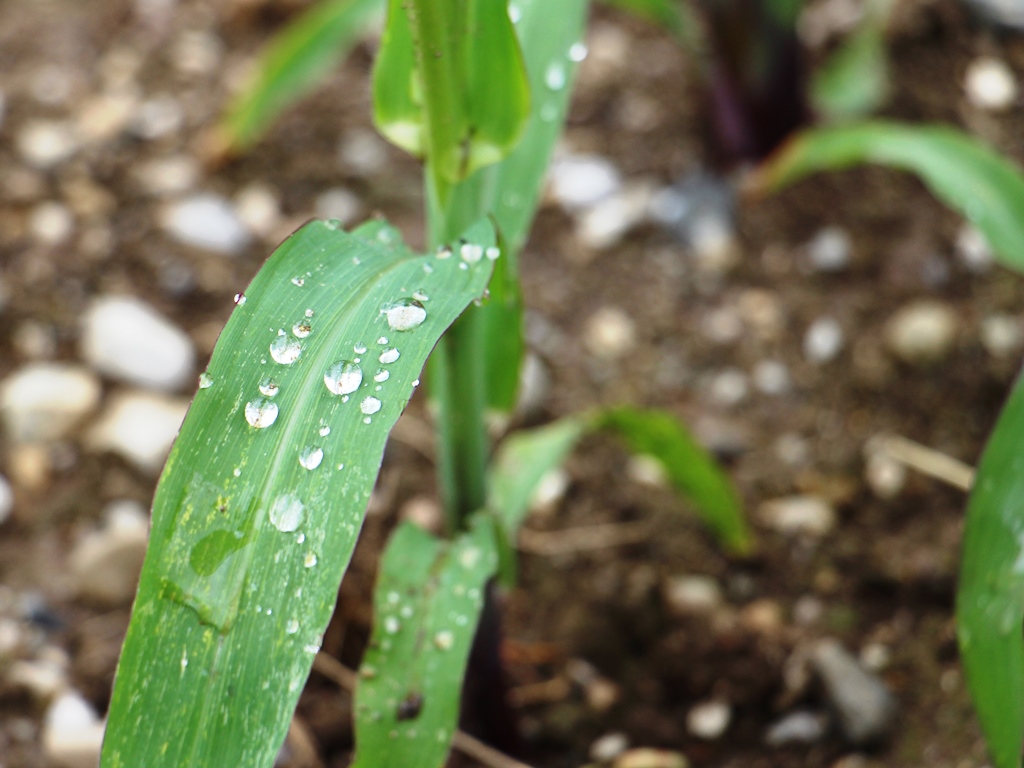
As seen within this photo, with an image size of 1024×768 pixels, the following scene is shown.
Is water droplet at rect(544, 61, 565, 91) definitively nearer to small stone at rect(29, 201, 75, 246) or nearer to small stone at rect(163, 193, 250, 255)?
small stone at rect(163, 193, 250, 255)

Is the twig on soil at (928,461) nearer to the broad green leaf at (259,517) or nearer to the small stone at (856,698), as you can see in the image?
the small stone at (856,698)

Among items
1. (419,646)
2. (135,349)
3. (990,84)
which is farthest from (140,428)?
(990,84)

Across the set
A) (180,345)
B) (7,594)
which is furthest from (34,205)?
(7,594)

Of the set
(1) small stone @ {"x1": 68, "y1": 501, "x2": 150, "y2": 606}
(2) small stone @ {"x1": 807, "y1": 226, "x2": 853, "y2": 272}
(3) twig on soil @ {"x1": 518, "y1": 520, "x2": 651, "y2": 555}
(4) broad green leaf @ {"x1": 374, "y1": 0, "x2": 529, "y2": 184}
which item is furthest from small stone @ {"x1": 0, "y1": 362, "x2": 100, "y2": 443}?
(2) small stone @ {"x1": 807, "y1": 226, "x2": 853, "y2": 272}

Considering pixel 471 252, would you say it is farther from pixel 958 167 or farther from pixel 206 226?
pixel 206 226

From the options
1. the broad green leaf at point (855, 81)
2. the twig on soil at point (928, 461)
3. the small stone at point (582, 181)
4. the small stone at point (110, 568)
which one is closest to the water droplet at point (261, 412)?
the small stone at point (110, 568)

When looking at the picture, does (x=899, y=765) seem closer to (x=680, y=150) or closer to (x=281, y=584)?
(x=281, y=584)
